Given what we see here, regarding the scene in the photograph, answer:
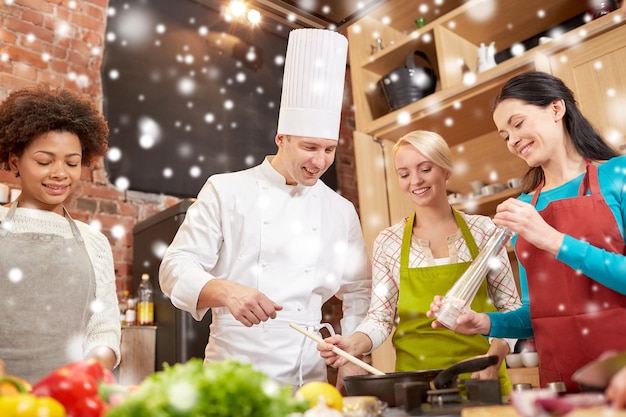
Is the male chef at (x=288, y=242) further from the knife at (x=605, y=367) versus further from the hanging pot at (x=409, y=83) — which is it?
the hanging pot at (x=409, y=83)

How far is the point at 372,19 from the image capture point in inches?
126

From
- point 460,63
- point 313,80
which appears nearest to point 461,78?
point 460,63

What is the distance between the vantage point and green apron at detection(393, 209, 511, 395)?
153 cm

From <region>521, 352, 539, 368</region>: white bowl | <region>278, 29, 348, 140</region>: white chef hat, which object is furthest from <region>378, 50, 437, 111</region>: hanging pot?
<region>521, 352, 539, 368</region>: white bowl

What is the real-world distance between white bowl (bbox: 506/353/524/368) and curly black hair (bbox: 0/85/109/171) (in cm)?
179

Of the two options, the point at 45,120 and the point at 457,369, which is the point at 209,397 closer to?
the point at 457,369

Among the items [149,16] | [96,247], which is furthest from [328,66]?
[149,16]

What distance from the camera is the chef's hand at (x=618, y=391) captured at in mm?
537

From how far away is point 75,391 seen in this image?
623mm

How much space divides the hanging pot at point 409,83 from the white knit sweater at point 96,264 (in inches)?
69.5

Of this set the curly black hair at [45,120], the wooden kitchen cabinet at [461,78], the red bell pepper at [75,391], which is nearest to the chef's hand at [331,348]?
the red bell pepper at [75,391]

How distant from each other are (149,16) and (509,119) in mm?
2396

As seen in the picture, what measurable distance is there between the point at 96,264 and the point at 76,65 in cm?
183

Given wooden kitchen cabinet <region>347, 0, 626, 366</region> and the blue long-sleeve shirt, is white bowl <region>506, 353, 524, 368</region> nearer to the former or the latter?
wooden kitchen cabinet <region>347, 0, 626, 366</region>
